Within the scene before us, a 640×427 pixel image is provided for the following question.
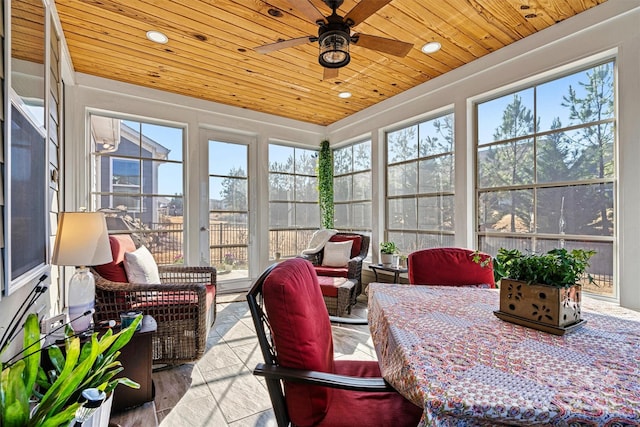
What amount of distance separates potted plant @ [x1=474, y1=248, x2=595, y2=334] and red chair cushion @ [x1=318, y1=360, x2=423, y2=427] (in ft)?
1.85

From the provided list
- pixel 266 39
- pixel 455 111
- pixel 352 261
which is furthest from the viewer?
pixel 352 261

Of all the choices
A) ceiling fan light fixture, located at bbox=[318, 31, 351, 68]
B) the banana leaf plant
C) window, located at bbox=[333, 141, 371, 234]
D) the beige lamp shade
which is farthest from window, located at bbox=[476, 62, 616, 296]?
the beige lamp shade

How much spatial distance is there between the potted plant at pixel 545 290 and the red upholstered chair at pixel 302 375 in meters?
0.59

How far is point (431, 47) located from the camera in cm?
296

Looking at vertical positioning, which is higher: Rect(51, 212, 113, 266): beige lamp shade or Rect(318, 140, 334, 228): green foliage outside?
Rect(318, 140, 334, 228): green foliage outside

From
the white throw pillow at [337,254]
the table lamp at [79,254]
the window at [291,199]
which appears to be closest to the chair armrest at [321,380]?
the table lamp at [79,254]

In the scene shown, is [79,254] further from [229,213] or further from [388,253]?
[388,253]

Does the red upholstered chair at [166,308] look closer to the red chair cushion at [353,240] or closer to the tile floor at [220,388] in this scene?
the tile floor at [220,388]

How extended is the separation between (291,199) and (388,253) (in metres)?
2.00

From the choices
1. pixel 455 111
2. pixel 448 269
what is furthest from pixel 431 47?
pixel 448 269

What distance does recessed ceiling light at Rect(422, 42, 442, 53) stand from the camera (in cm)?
291

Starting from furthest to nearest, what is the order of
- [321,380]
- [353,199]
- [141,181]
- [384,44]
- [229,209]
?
[353,199], [229,209], [141,181], [384,44], [321,380]

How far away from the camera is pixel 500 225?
3.18 meters

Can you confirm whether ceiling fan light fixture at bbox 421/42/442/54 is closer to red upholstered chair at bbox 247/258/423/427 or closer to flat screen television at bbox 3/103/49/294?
red upholstered chair at bbox 247/258/423/427
